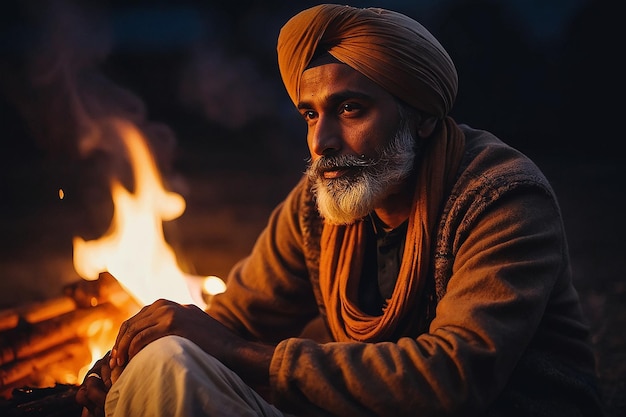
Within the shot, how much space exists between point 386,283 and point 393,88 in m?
0.80

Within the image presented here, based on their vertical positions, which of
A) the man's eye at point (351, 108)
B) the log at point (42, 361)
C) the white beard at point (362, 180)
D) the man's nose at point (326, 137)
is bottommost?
the log at point (42, 361)

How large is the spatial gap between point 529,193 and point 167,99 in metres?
5.20

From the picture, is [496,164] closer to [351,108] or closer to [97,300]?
[351,108]

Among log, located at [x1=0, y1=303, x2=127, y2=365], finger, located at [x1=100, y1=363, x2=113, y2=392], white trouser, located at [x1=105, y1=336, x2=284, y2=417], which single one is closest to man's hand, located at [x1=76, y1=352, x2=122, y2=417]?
finger, located at [x1=100, y1=363, x2=113, y2=392]

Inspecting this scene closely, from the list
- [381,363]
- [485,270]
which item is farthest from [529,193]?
[381,363]

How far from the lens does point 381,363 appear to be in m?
2.48

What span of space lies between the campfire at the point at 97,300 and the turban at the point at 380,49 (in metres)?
1.64

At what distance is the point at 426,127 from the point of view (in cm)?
315

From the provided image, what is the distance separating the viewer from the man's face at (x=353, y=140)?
118 inches

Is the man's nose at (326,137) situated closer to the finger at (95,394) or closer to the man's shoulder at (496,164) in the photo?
the man's shoulder at (496,164)

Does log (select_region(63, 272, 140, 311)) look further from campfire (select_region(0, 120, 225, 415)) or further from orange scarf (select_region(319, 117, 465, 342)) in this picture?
orange scarf (select_region(319, 117, 465, 342))

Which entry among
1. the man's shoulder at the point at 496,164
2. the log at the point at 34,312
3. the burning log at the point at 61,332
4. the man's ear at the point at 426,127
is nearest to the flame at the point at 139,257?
the burning log at the point at 61,332

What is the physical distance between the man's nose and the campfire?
1.57m

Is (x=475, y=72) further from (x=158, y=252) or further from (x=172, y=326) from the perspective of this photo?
(x=172, y=326)
